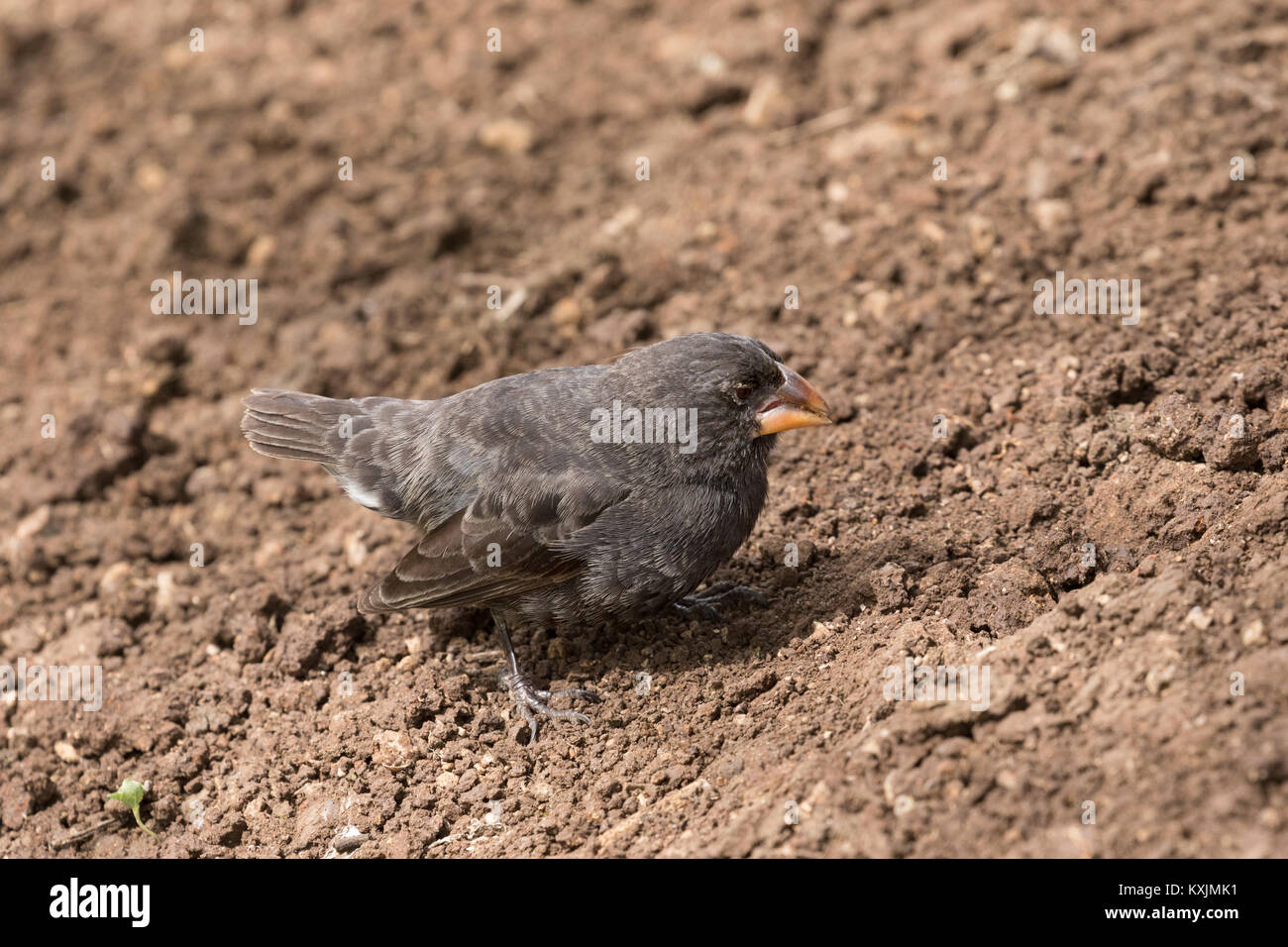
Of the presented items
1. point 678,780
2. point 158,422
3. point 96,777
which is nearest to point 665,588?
point 678,780

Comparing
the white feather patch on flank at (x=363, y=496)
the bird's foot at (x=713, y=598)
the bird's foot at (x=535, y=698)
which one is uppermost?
the white feather patch on flank at (x=363, y=496)

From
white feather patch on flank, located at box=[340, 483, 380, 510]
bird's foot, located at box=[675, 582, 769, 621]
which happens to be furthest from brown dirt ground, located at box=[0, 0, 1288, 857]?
white feather patch on flank, located at box=[340, 483, 380, 510]

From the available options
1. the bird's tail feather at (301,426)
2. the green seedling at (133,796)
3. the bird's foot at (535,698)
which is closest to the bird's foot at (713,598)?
the bird's foot at (535,698)

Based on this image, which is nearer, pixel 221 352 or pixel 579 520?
pixel 579 520

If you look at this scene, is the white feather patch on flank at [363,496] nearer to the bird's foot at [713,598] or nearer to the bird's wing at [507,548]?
the bird's wing at [507,548]

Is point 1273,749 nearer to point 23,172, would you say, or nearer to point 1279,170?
point 1279,170

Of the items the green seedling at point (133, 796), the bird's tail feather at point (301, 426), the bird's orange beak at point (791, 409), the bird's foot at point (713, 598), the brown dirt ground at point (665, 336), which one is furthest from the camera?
the bird's tail feather at point (301, 426)

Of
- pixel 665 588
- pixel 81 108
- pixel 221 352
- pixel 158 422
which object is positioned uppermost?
pixel 81 108

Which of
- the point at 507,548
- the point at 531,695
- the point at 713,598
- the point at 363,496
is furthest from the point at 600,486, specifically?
the point at 363,496

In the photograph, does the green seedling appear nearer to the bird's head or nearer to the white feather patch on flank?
Result: the white feather patch on flank
